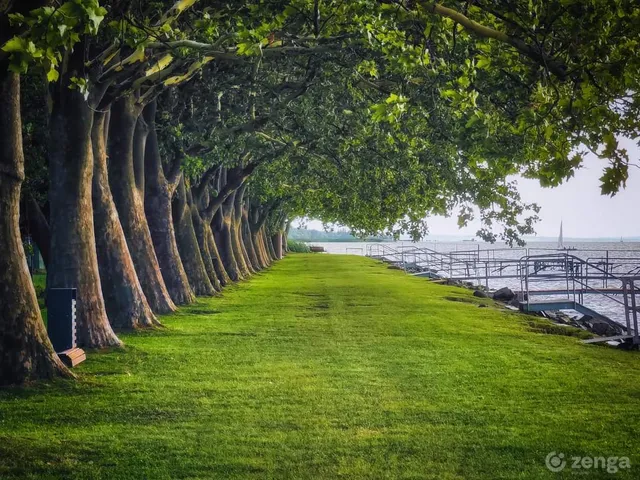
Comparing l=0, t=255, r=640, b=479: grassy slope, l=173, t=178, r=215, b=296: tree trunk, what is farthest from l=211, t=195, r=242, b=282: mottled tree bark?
l=0, t=255, r=640, b=479: grassy slope

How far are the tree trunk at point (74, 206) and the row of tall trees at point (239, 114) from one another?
0.03 m

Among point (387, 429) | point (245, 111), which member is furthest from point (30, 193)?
point (387, 429)

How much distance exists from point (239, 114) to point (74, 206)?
394 inches

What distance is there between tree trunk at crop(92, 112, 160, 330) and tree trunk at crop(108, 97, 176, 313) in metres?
1.51

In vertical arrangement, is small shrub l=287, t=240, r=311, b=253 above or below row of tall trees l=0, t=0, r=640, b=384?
below

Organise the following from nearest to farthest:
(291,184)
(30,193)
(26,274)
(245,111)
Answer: (26,274), (30,193), (245,111), (291,184)

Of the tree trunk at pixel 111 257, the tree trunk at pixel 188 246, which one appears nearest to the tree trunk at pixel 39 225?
the tree trunk at pixel 111 257

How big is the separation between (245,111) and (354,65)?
20.7 feet

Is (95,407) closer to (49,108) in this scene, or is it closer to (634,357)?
(49,108)

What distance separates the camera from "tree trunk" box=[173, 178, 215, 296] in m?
27.4

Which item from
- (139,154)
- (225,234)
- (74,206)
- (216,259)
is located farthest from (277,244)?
(74,206)

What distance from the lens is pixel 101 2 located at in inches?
552

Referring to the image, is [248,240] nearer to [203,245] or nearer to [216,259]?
[216,259]

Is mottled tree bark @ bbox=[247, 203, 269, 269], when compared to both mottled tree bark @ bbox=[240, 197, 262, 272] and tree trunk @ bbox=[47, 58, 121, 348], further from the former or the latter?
tree trunk @ bbox=[47, 58, 121, 348]
